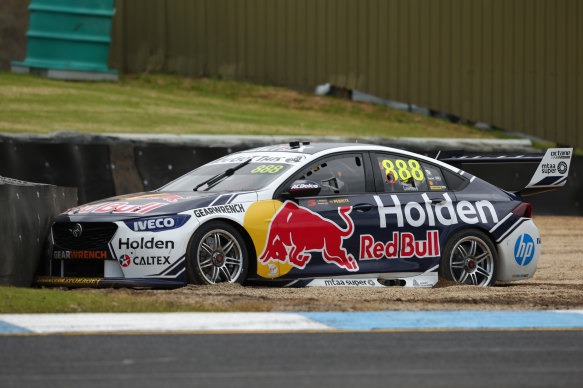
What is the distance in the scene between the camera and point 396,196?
35.1 ft

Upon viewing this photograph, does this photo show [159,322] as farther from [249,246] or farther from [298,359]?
[249,246]

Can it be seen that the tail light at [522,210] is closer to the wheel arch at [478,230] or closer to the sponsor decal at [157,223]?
the wheel arch at [478,230]

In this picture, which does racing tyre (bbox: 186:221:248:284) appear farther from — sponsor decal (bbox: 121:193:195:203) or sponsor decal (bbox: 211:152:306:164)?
sponsor decal (bbox: 211:152:306:164)

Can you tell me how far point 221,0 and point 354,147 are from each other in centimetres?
1679

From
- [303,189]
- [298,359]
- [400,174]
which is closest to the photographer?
[298,359]

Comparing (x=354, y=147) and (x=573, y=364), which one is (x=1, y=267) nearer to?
(x=354, y=147)

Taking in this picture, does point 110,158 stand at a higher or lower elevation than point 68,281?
higher

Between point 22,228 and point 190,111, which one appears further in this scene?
point 190,111

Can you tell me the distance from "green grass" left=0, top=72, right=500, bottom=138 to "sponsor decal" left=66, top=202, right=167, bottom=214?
9739 millimetres

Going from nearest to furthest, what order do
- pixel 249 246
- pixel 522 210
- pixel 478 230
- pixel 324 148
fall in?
pixel 249 246 → pixel 324 148 → pixel 478 230 → pixel 522 210

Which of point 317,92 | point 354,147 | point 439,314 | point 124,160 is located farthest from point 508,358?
point 317,92

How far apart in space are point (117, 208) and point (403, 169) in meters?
2.83

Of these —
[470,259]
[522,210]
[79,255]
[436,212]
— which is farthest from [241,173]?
[522,210]

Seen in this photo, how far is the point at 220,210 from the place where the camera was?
9727mm
